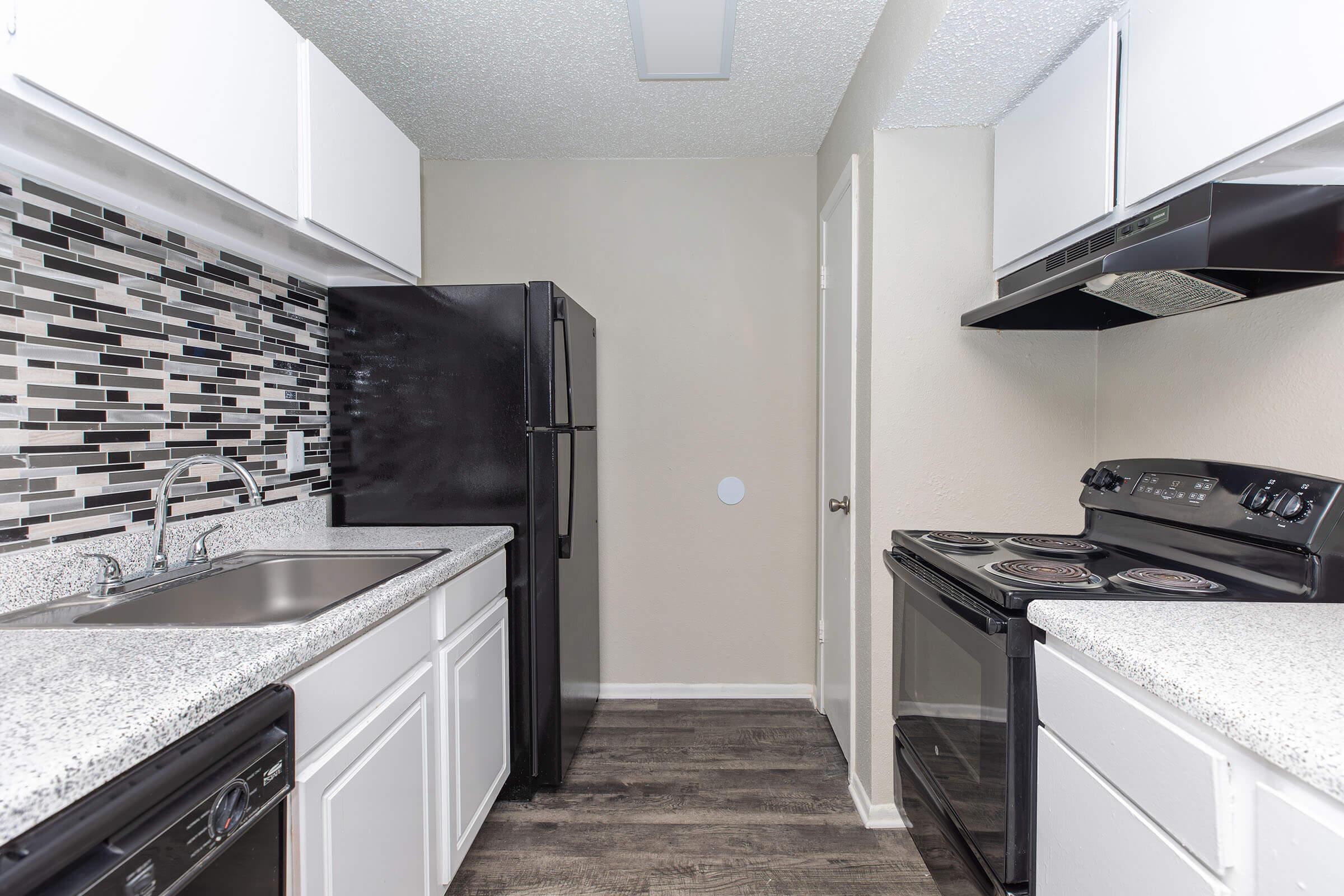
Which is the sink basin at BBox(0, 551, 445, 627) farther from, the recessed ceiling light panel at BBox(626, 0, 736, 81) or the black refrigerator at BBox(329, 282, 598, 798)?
the recessed ceiling light panel at BBox(626, 0, 736, 81)

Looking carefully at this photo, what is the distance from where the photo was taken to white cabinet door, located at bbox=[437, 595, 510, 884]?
165 centimetres

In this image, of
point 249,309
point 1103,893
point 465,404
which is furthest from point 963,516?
point 249,309

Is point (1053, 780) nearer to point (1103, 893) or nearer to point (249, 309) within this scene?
point (1103, 893)

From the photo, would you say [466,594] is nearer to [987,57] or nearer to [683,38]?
[683,38]

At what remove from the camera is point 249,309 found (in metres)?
1.85

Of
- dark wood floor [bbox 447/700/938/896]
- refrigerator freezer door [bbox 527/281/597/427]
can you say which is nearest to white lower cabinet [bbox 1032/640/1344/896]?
dark wood floor [bbox 447/700/938/896]

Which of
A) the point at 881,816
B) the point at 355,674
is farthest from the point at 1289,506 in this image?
the point at 355,674

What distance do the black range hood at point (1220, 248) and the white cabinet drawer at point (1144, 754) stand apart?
72 cm

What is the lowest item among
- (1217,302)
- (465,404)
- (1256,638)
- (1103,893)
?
(1103,893)

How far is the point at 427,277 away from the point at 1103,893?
3.05 meters

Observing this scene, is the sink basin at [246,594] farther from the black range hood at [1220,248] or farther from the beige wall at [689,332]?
the black range hood at [1220,248]

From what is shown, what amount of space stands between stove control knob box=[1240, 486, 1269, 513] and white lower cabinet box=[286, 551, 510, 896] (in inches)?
66.2

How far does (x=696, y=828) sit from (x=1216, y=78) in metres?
2.20

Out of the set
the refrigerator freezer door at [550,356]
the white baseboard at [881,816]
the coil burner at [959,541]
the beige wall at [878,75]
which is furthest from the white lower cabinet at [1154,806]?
the refrigerator freezer door at [550,356]
